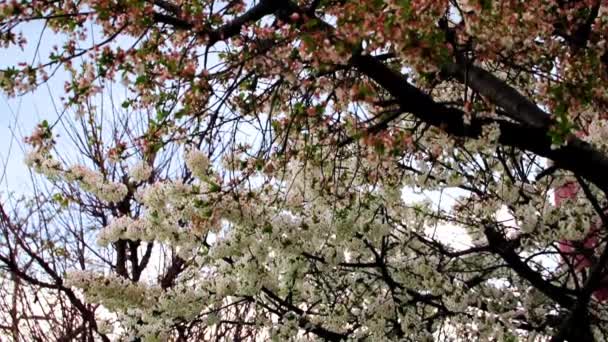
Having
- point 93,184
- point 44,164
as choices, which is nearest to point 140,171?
point 93,184

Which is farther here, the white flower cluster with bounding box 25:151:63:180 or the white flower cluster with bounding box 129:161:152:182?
the white flower cluster with bounding box 129:161:152:182

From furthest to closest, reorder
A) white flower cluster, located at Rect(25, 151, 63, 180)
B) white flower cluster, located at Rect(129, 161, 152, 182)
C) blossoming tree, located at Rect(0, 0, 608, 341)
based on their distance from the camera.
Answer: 1. white flower cluster, located at Rect(129, 161, 152, 182)
2. white flower cluster, located at Rect(25, 151, 63, 180)
3. blossoming tree, located at Rect(0, 0, 608, 341)

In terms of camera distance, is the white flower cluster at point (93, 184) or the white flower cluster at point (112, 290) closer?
the white flower cluster at point (112, 290)

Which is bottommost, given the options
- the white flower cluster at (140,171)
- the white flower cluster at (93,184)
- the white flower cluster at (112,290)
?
the white flower cluster at (112,290)

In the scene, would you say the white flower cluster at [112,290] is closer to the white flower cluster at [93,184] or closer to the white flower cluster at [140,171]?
the white flower cluster at [93,184]

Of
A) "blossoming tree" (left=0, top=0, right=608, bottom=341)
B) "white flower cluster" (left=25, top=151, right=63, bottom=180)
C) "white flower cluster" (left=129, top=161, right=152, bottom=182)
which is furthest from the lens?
"white flower cluster" (left=129, top=161, right=152, bottom=182)

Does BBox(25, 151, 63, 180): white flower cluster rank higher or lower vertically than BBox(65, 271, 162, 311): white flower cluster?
higher

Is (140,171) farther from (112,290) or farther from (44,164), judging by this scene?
(112,290)

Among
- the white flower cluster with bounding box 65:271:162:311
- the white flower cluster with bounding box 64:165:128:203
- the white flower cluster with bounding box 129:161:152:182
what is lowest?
the white flower cluster with bounding box 65:271:162:311

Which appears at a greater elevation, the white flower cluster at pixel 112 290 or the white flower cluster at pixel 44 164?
the white flower cluster at pixel 44 164

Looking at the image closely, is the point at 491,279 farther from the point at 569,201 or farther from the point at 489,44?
the point at 489,44

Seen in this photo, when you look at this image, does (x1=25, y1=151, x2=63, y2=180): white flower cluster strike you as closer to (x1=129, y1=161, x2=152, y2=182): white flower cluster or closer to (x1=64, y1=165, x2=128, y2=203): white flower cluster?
(x1=64, y1=165, x2=128, y2=203): white flower cluster

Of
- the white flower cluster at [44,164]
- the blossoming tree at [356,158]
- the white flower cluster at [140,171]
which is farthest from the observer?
the white flower cluster at [140,171]

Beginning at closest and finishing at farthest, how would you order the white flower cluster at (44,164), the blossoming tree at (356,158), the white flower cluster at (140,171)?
1. the blossoming tree at (356,158)
2. the white flower cluster at (44,164)
3. the white flower cluster at (140,171)
